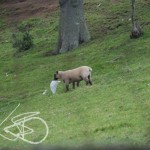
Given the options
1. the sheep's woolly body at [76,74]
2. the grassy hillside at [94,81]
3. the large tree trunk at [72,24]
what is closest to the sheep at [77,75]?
the sheep's woolly body at [76,74]

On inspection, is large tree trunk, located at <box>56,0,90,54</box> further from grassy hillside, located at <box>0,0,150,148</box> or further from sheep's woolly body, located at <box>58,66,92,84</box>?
sheep's woolly body, located at <box>58,66,92,84</box>

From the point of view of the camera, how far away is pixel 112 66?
22.1 m

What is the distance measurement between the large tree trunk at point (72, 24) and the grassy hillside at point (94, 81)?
2.79 ft

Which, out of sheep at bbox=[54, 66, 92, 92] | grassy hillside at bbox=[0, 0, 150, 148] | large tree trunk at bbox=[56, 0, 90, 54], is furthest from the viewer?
large tree trunk at bbox=[56, 0, 90, 54]

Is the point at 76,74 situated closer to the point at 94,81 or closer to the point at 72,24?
the point at 94,81

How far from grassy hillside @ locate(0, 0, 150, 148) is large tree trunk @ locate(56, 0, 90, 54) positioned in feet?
2.79

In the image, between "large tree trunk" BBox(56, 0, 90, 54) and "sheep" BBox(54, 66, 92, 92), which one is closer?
"sheep" BBox(54, 66, 92, 92)

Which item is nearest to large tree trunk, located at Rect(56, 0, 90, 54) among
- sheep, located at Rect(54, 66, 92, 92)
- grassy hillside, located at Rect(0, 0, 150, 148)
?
grassy hillside, located at Rect(0, 0, 150, 148)

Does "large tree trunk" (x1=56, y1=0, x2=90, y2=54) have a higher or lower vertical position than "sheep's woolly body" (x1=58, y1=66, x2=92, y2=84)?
lower

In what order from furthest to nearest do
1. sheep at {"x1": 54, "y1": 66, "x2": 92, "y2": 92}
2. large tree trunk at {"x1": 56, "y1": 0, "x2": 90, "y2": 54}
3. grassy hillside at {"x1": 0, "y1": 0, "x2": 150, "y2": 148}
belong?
large tree trunk at {"x1": 56, "y1": 0, "x2": 90, "y2": 54} → sheep at {"x1": 54, "y1": 66, "x2": 92, "y2": 92} → grassy hillside at {"x1": 0, "y1": 0, "x2": 150, "y2": 148}

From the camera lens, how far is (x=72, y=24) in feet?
97.0

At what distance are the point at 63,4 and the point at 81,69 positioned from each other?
14.2 metres

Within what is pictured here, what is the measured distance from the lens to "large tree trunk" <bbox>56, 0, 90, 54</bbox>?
96.5 ft

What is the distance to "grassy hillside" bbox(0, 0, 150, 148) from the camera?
963 cm
